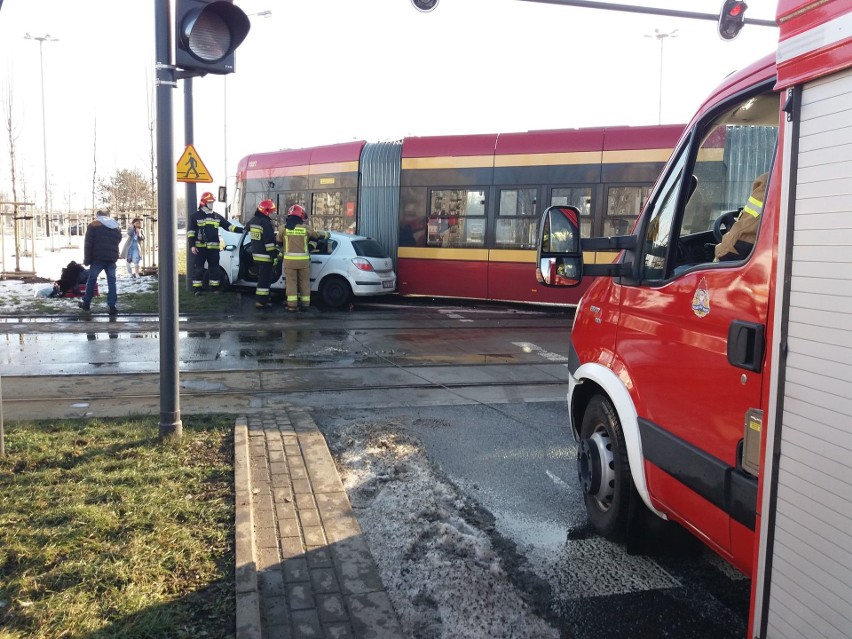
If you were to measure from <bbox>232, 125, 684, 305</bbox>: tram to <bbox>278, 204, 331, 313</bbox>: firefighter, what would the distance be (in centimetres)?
247

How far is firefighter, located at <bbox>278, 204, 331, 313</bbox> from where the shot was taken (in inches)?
543

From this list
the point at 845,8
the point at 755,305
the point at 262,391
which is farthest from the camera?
the point at 262,391

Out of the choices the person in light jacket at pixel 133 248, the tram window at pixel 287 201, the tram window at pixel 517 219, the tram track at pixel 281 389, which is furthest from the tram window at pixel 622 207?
the person in light jacket at pixel 133 248

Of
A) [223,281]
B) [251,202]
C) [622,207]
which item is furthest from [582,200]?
[251,202]

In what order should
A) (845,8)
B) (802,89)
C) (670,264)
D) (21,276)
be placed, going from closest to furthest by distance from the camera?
(845,8)
(802,89)
(670,264)
(21,276)

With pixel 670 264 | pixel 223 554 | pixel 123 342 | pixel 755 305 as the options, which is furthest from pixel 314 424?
pixel 123 342

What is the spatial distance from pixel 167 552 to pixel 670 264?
2.71 meters

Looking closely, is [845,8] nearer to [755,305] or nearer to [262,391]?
[755,305]

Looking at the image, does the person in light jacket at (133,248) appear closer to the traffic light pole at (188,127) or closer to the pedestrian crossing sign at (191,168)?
the traffic light pole at (188,127)

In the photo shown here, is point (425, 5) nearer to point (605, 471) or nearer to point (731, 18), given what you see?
point (731, 18)

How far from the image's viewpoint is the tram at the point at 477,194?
13383 mm

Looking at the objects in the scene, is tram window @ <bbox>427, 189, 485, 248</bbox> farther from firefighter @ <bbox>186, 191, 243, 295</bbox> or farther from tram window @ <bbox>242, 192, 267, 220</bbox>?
tram window @ <bbox>242, 192, 267, 220</bbox>

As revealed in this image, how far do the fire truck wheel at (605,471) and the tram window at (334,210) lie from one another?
12731 mm

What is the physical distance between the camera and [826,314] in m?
2.09
